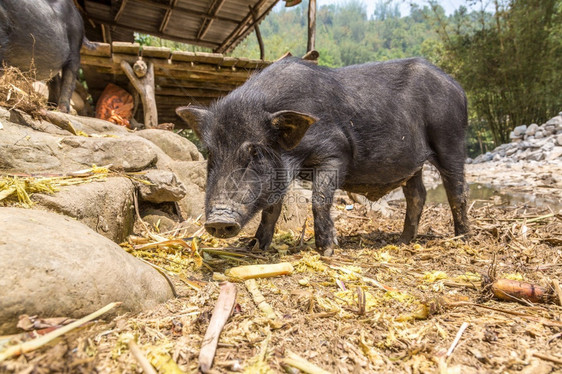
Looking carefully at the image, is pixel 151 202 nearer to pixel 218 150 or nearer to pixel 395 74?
pixel 218 150

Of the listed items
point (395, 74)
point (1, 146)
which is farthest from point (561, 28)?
point (1, 146)

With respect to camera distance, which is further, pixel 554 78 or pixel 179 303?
pixel 554 78

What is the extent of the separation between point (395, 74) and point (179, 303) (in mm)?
2880

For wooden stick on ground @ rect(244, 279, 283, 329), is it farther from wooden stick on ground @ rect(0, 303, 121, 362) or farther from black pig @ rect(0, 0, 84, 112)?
black pig @ rect(0, 0, 84, 112)

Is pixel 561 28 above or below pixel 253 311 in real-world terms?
above

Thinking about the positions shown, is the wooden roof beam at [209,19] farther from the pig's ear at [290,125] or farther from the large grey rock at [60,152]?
the pig's ear at [290,125]

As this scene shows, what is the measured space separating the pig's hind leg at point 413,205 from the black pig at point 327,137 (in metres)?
0.01

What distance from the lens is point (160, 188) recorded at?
343 cm

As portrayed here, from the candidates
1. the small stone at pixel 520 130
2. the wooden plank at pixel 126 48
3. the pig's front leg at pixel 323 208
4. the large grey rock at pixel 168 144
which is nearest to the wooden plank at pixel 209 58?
the wooden plank at pixel 126 48

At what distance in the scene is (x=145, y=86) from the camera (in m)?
6.86

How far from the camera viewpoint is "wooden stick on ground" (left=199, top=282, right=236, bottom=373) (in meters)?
1.36

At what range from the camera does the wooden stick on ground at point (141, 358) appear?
1251 millimetres

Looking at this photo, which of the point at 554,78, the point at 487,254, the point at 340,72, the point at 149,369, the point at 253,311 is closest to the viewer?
the point at 149,369

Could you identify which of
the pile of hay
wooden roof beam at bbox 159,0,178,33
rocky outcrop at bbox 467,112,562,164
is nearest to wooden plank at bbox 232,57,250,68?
wooden roof beam at bbox 159,0,178,33
